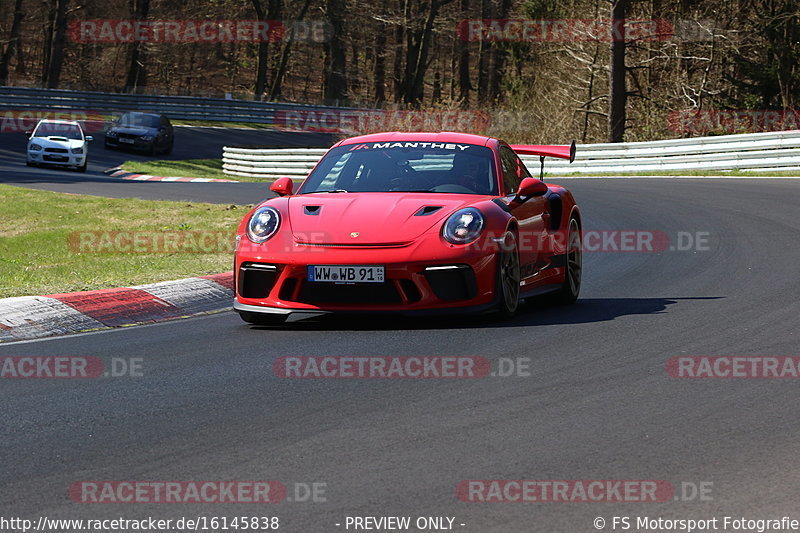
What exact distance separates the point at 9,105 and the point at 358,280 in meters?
41.1

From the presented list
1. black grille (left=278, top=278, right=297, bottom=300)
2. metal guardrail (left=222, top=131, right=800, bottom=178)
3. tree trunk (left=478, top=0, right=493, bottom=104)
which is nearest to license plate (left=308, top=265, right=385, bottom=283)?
black grille (left=278, top=278, right=297, bottom=300)

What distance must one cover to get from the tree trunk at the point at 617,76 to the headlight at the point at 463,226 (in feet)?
92.2

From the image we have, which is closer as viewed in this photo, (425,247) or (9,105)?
(425,247)

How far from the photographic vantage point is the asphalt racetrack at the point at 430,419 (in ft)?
13.5

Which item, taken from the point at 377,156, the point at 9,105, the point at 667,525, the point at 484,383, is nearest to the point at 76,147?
the point at 9,105

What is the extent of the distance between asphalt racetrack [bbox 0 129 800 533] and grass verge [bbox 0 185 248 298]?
2180mm

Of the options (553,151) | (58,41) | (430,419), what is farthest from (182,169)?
(430,419)

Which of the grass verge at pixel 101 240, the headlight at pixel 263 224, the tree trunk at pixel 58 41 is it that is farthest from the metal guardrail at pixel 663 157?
the tree trunk at pixel 58 41

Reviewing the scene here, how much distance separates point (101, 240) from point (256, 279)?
870 cm

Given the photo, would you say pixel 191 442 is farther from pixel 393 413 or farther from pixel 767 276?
pixel 767 276

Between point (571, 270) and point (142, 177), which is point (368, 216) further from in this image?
point (142, 177)

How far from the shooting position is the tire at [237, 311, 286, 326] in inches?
328

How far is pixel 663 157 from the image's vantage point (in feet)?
95.7

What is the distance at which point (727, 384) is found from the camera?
6.19 meters
